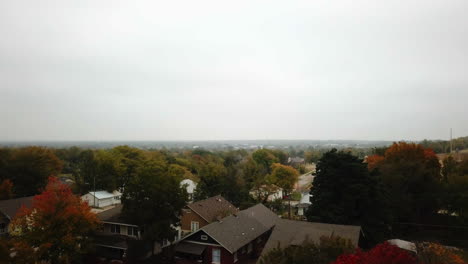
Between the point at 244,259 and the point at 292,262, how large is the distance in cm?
1169

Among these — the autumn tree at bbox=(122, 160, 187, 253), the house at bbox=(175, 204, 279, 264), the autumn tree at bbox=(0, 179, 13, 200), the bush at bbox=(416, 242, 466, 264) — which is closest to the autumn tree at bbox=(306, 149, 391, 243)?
the house at bbox=(175, 204, 279, 264)

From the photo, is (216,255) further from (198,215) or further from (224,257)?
(198,215)

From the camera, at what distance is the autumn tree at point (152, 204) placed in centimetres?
2344

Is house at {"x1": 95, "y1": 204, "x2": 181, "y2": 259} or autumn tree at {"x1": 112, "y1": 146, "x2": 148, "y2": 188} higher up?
autumn tree at {"x1": 112, "y1": 146, "x2": 148, "y2": 188}

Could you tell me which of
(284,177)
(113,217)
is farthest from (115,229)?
(284,177)

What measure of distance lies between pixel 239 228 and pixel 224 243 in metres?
3.37

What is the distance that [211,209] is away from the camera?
3169cm

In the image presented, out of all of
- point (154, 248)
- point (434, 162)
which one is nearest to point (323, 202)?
point (154, 248)

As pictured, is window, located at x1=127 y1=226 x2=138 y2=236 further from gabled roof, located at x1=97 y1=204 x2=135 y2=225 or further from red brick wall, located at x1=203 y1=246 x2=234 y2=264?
red brick wall, located at x1=203 y1=246 x2=234 y2=264

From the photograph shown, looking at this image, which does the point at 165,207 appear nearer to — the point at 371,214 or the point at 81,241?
the point at 81,241

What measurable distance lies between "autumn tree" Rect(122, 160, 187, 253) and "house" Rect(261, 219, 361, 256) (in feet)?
27.7

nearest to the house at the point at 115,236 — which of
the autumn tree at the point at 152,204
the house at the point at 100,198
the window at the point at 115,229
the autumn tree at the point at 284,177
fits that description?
the window at the point at 115,229

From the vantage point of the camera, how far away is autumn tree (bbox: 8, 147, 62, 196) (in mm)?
42500

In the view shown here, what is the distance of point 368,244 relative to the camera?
1033 inches
